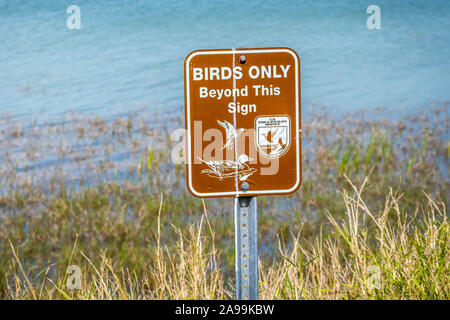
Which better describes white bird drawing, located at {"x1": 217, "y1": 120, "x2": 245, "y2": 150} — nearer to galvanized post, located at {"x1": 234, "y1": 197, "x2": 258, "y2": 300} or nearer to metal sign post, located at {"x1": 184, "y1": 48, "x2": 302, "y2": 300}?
metal sign post, located at {"x1": 184, "y1": 48, "x2": 302, "y2": 300}

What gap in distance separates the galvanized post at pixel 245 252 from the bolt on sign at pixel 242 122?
4.1 inches

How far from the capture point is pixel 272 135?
2.44 metres

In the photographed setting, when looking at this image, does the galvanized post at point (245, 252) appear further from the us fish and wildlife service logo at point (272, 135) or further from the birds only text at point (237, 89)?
the birds only text at point (237, 89)

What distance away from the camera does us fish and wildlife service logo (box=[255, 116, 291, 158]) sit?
2436mm

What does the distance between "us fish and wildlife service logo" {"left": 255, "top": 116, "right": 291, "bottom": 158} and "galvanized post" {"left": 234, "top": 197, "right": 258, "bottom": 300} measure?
22 centimetres

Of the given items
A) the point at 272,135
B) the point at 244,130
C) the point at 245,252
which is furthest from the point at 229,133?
the point at 245,252

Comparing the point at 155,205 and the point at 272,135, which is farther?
the point at 155,205

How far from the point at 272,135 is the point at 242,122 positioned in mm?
144

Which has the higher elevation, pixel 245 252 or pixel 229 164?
pixel 229 164

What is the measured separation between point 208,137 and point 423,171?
622 cm

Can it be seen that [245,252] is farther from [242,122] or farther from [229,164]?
[242,122]
